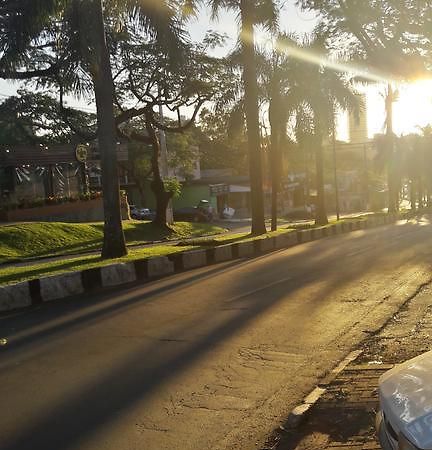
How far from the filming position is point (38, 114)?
41.8 meters

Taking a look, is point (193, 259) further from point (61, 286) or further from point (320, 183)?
point (320, 183)

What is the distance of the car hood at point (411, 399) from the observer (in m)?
2.47

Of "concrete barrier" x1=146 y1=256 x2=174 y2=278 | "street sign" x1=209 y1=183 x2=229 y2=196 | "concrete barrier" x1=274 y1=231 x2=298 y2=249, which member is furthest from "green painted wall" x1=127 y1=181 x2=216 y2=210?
"concrete barrier" x1=146 y1=256 x2=174 y2=278

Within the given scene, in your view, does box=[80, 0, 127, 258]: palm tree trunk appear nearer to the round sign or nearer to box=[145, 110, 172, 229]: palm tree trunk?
box=[145, 110, 172, 229]: palm tree trunk

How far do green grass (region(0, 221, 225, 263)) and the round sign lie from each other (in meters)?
6.54

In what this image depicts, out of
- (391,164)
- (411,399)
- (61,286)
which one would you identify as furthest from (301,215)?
(411,399)

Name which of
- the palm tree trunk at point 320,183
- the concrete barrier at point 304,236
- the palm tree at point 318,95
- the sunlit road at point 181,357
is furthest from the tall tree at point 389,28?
the palm tree trunk at point 320,183

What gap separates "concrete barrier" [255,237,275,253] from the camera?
2030 centimetres

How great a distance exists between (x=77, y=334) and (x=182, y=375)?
2.41 metres

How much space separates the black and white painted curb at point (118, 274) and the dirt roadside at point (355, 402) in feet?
19.9

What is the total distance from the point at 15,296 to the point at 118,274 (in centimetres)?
276

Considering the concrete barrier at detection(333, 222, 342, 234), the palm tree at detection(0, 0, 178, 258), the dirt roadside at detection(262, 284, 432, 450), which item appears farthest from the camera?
the concrete barrier at detection(333, 222, 342, 234)

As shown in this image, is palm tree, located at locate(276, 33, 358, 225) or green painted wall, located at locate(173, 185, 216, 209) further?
green painted wall, located at locate(173, 185, 216, 209)

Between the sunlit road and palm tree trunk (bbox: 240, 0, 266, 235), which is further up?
palm tree trunk (bbox: 240, 0, 266, 235)
